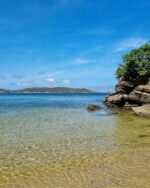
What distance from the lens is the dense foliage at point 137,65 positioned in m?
46.6

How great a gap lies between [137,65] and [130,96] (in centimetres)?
878

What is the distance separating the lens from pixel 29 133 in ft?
62.1

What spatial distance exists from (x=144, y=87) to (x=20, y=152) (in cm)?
2932

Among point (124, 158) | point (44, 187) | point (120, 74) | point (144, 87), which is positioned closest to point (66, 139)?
point (124, 158)

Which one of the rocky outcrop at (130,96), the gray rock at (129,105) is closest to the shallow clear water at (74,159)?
the rocky outcrop at (130,96)

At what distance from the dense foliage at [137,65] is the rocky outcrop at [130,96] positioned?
1.89 metres

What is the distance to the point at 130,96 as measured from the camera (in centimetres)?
4166

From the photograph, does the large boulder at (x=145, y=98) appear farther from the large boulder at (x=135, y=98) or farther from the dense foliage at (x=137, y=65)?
the dense foliage at (x=137, y=65)

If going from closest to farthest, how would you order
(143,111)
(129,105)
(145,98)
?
(143,111) < (145,98) < (129,105)

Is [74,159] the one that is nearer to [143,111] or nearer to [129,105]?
[143,111]

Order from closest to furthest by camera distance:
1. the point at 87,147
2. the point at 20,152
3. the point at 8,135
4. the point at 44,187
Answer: the point at 44,187
the point at 20,152
the point at 87,147
the point at 8,135

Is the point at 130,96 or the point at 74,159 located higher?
the point at 130,96

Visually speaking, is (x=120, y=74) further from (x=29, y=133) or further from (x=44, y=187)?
(x=44, y=187)

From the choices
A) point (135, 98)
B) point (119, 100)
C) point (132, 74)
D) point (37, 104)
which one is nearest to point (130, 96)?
point (135, 98)
